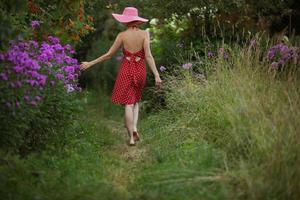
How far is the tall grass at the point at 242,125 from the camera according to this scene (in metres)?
6.03

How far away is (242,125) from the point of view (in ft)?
22.6

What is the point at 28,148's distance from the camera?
7.61 meters

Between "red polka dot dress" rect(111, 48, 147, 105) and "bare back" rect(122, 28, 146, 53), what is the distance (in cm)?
8

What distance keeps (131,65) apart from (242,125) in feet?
8.68

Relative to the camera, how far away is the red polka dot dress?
9.06 m

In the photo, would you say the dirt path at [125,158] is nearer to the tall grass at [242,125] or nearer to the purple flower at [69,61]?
the tall grass at [242,125]

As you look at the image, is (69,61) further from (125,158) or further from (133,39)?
(125,158)

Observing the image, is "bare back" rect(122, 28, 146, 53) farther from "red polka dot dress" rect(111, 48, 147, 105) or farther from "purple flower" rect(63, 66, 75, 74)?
"purple flower" rect(63, 66, 75, 74)

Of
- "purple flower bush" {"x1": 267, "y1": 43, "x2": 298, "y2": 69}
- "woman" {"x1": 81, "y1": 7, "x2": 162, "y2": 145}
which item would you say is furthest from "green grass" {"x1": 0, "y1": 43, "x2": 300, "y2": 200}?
"woman" {"x1": 81, "y1": 7, "x2": 162, "y2": 145}

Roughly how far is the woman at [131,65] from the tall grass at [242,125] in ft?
1.66

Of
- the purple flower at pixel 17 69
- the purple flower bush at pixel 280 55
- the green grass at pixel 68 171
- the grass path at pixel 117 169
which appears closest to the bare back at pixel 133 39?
the grass path at pixel 117 169

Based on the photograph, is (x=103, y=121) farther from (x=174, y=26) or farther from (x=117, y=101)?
(x=174, y=26)

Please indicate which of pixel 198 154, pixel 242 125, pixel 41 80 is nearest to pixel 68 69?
pixel 41 80

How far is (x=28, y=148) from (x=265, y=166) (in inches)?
114
